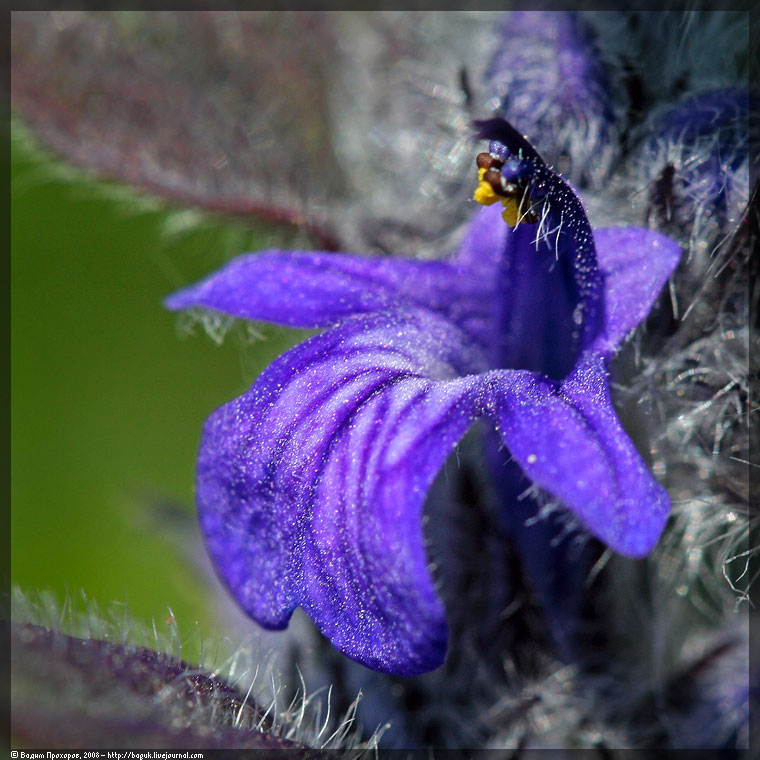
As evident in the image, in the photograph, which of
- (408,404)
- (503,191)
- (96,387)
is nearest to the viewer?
(408,404)

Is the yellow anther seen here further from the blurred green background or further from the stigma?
the blurred green background

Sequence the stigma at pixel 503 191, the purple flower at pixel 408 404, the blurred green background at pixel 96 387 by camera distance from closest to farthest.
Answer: the purple flower at pixel 408 404 → the stigma at pixel 503 191 → the blurred green background at pixel 96 387

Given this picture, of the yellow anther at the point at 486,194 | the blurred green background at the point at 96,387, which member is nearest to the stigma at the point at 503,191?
the yellow anther at the point at 486,194

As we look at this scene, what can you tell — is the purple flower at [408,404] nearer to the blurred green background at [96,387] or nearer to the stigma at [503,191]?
the stigma at [503,191]

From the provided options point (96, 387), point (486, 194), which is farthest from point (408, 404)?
point (96, 387)

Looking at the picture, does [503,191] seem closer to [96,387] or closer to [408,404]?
[408,404]
